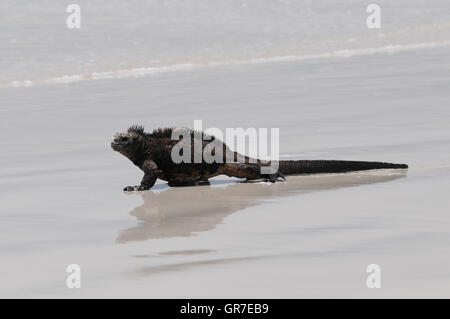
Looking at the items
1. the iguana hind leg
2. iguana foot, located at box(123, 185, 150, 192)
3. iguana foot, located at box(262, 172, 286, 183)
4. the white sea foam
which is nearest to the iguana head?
iguana foot, located at box(123, 185, 150, 192)

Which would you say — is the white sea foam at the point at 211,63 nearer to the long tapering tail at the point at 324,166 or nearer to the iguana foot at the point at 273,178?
the long tapering tail at the point at 324,166

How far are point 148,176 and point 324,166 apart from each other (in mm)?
1591

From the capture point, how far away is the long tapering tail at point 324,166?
9.12 metres

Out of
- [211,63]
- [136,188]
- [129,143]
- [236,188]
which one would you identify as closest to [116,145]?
[129,143]

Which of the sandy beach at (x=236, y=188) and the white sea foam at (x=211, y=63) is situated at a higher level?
the white sea foam at (x=211, y=63)

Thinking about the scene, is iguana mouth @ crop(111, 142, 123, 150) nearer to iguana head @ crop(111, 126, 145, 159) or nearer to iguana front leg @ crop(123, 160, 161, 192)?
iguana head @ crop(111, 126, 145, 159)

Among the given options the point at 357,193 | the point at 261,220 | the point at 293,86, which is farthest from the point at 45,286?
the point at 293,86

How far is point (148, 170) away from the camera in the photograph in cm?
902

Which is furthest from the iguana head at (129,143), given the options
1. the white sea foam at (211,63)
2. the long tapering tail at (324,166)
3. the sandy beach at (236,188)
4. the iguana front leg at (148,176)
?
the white sea foam at (211,63)

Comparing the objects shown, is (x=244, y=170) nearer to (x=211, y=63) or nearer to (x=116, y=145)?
(x=116, y=145)

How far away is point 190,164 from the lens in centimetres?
915

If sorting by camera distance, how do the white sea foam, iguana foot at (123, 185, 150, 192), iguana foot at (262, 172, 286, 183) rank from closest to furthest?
iguana foot at (123, 185, 150, 192) < iguana foot at (262, 172, 286, 183) < the white sea foam

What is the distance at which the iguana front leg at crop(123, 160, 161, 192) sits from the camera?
28.7ft

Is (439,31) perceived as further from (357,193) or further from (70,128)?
(357,193)
